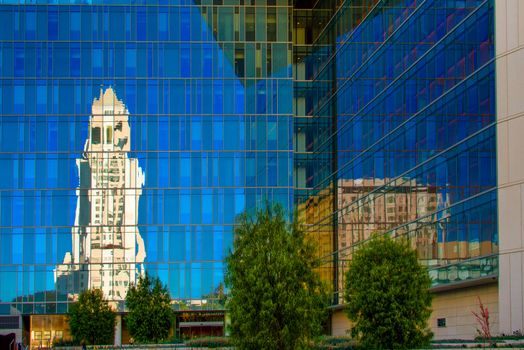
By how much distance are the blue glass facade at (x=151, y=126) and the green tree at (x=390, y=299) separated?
37.5 metres

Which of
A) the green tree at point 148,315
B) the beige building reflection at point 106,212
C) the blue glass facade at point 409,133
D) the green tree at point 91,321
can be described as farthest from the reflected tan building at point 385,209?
the beige building reflection at point 106,212

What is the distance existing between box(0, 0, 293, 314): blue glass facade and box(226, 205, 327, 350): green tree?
132ft

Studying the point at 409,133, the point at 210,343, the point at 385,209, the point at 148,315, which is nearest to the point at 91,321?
the point at 148,315

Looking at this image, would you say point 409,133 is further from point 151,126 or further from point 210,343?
point 151,126

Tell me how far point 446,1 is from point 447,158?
746 centimetres

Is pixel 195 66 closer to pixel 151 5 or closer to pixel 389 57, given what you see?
pixel 151 5

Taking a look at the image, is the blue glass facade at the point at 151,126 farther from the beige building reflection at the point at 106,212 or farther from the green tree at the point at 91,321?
the green tree at the point at 91,321

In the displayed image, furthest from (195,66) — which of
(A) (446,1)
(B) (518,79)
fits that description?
(B) (518,79)

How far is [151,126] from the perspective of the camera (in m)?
77.8

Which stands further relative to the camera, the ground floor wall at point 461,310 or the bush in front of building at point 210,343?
the bush in front of building at point 210,343

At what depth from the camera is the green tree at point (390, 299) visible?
37812mm

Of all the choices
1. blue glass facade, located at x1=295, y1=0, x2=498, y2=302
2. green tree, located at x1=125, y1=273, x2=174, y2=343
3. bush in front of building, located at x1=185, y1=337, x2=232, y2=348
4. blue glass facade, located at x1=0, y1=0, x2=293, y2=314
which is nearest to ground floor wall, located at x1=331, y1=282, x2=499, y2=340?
blue glass facade, located at x1=295, y1=0, x2=498, y2=302

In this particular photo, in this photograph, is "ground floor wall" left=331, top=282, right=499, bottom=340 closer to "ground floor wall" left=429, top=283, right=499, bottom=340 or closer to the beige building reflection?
"ground floor wall" left=429, top=283, right=499, bottom=340

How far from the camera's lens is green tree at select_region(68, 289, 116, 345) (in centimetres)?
6756
